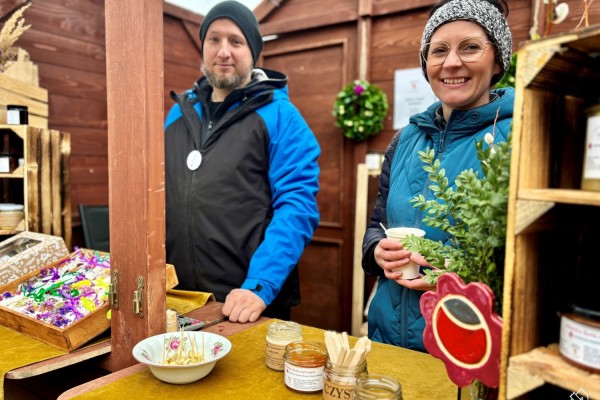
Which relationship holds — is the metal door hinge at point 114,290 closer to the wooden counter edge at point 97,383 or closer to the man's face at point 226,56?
the wooden counter edge at point 97,383

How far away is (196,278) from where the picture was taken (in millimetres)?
1929

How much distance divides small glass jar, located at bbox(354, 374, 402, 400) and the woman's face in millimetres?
847

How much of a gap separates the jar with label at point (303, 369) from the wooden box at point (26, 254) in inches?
43.0

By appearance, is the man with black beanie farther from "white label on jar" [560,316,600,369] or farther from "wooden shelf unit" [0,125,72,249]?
"white label on jar" [560,316,600,369]

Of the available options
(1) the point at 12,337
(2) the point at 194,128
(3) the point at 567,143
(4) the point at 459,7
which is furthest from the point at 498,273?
(2) the point at 194,128

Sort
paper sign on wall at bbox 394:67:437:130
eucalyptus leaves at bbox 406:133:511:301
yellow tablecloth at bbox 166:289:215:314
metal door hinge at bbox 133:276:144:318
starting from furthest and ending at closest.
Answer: paper sign on wall at bbox 394:67:437:130
yellow tablecloth at bbox 166:289:215:314
metal door hinge at bbox 133:276:144:318
eucalyptus leaves at bbox 406:133:511:301

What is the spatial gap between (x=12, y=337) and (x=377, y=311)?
3.49 ft

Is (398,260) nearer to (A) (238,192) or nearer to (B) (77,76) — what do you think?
(A) (238,192)

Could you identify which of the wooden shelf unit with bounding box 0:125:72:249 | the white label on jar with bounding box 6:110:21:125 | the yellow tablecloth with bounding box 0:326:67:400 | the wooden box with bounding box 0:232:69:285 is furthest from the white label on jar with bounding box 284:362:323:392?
the white label on jar with bounding box 6:110:21:125

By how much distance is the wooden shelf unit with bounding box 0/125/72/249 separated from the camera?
2229 mm

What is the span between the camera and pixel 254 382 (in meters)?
1.06

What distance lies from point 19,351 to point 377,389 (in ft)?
3.22

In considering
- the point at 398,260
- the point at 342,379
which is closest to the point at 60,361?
the point at 342,379

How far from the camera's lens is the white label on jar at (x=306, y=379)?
3.29 feet
